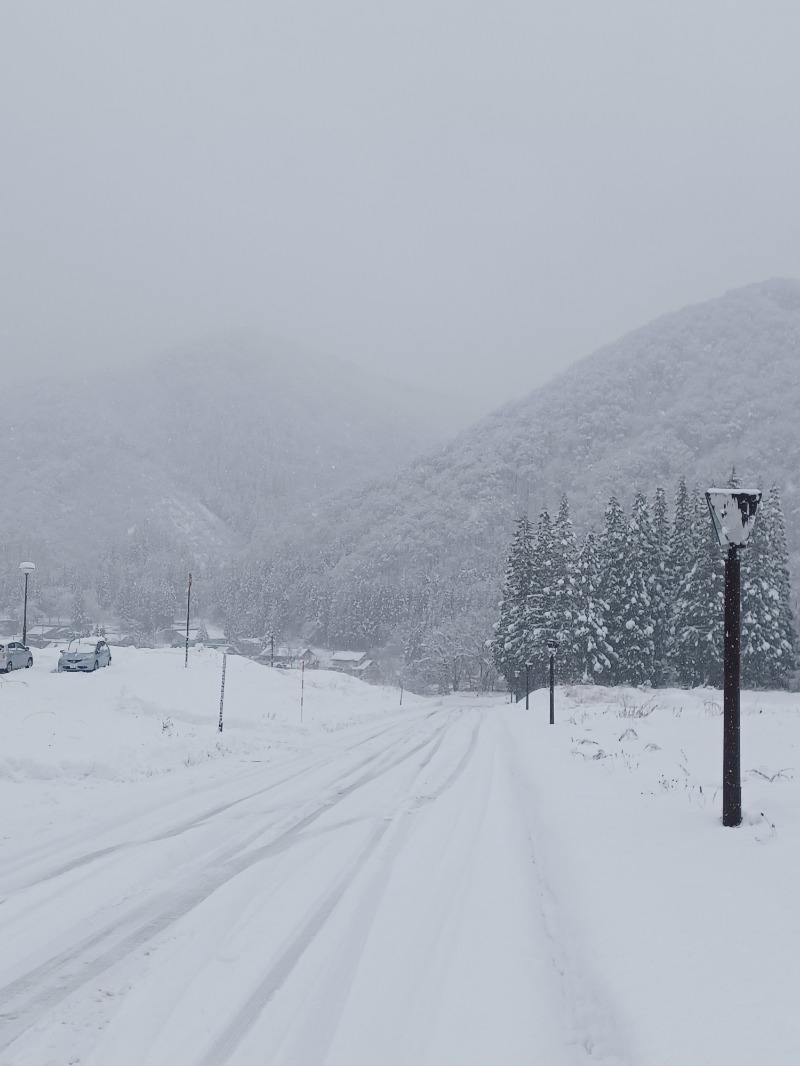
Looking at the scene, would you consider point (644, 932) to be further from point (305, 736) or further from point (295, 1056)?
point (305, 736)

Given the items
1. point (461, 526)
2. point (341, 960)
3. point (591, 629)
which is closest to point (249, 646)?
point (461, 526)

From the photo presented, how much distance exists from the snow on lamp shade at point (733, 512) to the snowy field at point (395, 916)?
294 cm

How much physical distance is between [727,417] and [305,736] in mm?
202856

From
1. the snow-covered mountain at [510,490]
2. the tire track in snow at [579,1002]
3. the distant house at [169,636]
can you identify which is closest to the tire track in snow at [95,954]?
the tire track in snow at [579,1002]

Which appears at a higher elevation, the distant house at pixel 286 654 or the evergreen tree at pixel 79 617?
the evergreen tree at pixel 79 617

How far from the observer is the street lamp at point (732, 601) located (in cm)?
724

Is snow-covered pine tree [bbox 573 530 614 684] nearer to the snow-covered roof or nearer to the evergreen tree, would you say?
the snow-covered roof

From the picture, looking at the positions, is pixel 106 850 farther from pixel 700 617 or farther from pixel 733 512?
pixel 700 617

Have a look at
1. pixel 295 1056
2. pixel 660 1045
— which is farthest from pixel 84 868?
pixel 660 1045

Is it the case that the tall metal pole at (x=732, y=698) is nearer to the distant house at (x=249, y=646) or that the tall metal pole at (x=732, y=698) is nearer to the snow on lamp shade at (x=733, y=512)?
the snow on lamp shade at (x=733, y=512)

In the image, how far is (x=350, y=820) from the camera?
9.18 metres

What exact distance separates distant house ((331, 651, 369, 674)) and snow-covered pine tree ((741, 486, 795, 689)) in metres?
83.6

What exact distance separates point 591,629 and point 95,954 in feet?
151

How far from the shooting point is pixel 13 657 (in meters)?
30.6
